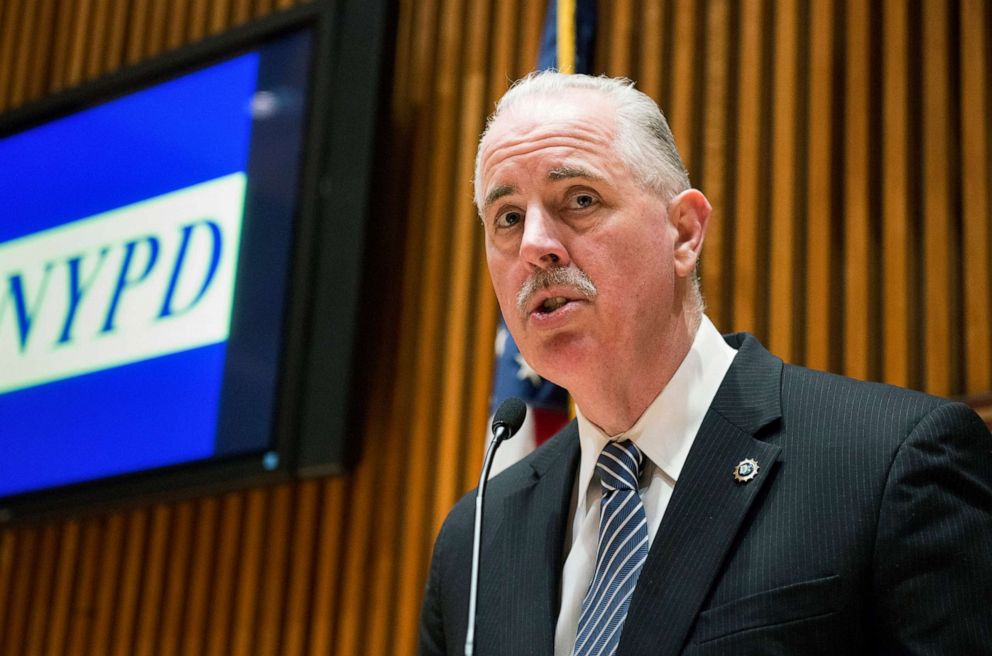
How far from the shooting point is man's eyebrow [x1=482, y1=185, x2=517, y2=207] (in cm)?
208

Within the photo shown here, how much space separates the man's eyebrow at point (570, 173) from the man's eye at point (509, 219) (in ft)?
0.31

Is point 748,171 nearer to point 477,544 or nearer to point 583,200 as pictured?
point 583,200

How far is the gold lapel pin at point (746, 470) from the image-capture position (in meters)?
1.74

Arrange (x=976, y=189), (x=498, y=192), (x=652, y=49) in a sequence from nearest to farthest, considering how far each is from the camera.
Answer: (x=498, y=192), (x=976, y=189), (x=652, y=49)

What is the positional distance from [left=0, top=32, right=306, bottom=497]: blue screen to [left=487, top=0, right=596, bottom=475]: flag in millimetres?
729

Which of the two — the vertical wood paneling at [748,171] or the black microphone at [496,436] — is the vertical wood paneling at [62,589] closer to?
the vertical wood paneling at [748,171]

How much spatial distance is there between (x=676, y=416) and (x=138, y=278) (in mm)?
2743

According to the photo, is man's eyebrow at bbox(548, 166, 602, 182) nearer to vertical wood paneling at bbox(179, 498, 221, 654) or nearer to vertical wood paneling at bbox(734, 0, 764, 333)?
vertical wood paneling at bbox(734, 0, 764, 333)

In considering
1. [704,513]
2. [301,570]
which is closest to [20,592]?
[301,570]

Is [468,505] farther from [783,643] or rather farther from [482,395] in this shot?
[482,395]

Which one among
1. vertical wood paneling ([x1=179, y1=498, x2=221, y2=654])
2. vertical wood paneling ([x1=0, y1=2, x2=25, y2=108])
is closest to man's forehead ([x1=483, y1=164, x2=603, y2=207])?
vertical wood paneling ([x1=179, y1=498, x2=221, y2=654])

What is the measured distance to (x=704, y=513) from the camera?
1.72 metres

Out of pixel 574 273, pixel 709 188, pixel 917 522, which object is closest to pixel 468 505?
pixel 574 273

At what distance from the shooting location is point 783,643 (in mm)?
1552
